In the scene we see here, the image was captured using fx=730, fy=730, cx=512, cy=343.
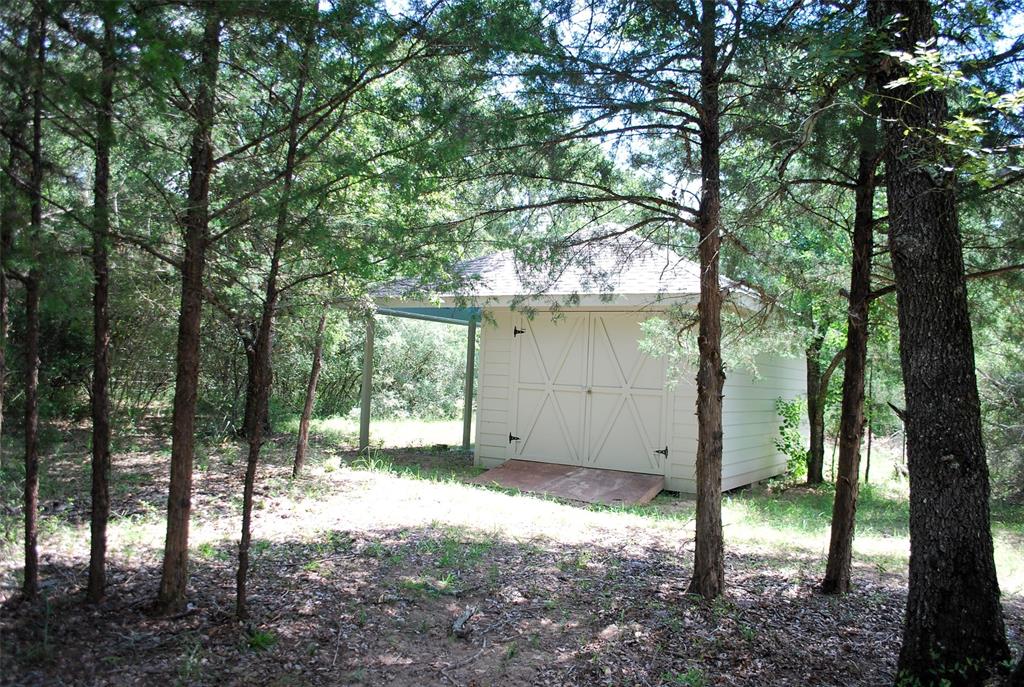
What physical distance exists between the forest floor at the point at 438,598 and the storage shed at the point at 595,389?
180 cm

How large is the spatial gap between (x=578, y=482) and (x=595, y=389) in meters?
1.39

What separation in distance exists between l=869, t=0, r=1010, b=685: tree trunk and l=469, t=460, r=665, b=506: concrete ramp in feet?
16.6

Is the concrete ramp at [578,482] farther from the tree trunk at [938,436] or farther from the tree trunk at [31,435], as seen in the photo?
the tree trunk at [31,435]

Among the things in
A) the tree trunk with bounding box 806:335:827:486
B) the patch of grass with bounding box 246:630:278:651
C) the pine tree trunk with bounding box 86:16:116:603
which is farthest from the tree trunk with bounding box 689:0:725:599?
the tree trunk with bounding box 806:335:827:486

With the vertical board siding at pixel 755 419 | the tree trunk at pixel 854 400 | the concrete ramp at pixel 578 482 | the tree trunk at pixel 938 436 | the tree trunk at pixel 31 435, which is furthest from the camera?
the vertical board siding at pixel 755 419

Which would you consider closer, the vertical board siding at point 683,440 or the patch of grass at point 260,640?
the patch of grass at point 260,640

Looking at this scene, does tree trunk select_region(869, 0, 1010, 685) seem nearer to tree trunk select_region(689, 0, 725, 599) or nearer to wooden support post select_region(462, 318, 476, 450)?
tree trunk select_region(689, 0, 725, 599)

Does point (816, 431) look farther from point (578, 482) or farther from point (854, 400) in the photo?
point (854, 400)

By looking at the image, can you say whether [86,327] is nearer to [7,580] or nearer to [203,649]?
[7,580]

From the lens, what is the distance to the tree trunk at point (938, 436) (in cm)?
359

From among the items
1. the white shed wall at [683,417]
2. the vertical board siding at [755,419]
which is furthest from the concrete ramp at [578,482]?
the vertical board siding at [755,419]

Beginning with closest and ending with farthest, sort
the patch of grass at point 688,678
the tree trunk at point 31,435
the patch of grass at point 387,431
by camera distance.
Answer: the patch of grass at point 688,678 → the tree trunk at point 31,435 → the patch of grass at point 387,431

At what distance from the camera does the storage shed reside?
9531 mm

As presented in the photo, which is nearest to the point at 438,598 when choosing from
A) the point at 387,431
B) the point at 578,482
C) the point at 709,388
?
the point at 709,388
